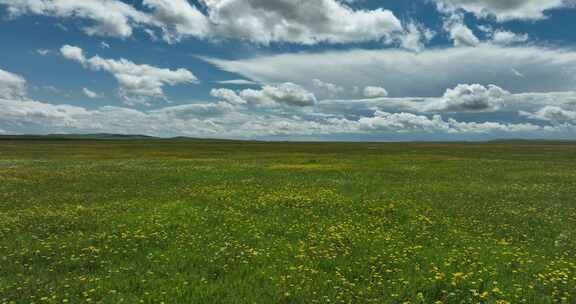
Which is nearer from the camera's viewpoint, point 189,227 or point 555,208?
point 189,227

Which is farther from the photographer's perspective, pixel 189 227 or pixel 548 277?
pixel 189 227

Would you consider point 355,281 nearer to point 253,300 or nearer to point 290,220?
point 253,300

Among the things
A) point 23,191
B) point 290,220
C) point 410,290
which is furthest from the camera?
point 23,191

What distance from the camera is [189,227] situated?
14625 mm

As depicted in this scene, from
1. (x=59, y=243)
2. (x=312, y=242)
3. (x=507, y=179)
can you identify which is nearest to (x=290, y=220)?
(x=312, y=242)

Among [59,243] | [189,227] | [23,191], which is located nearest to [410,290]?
[189,227]

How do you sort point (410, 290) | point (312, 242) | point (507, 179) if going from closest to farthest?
point (410, 290) → point (312, 242) → point (507, 179)

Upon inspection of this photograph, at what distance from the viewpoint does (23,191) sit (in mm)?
23906

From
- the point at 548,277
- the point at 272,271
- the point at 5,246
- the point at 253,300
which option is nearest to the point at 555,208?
→ the point at 548,277

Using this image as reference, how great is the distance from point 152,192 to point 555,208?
26381 mm

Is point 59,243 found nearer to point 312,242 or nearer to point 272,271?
point 272,271

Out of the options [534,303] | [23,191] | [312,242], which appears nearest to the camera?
[534,303]

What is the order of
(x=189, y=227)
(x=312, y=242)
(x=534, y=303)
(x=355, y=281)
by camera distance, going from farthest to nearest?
(x=189, y=227)
(x=312, y=242)
(x=355, y=281)
(x=534, y=303)

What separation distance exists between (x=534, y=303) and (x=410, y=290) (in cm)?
290
